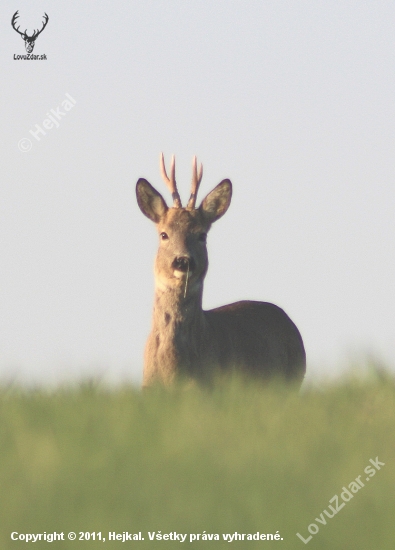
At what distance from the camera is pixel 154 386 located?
744 centimetres

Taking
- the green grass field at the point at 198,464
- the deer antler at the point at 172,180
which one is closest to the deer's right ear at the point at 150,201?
the deer antler at the point at 172,180

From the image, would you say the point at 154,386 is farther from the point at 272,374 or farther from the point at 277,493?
the point at 272,374

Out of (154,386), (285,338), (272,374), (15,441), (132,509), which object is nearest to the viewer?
(132,509)

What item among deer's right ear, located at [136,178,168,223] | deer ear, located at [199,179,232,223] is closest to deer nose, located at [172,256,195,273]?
deer's right ear, located at [136,178,168,223]

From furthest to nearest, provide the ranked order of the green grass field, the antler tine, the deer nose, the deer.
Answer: the antler tine
the deer
the deer nose
the green grass field

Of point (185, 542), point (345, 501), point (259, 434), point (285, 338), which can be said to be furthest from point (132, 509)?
point (285, 338)

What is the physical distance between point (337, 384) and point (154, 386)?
3.93ft

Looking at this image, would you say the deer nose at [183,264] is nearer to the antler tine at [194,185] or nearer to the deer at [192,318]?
the deer at [192,318]

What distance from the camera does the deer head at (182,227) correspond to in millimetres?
9984

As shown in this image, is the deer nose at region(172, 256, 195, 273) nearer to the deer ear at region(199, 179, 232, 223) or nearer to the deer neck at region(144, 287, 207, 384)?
the deer neck at region(144, 287, 207, 384)

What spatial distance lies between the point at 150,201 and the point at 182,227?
718 mm

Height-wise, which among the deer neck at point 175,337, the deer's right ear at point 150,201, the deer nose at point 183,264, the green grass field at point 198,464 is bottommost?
the green grass field at point 198,464

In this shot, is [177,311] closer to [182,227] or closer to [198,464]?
[182,227]

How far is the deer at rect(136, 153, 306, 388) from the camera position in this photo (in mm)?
10008
